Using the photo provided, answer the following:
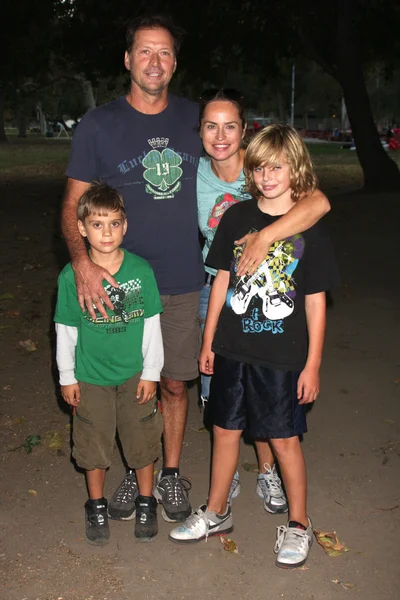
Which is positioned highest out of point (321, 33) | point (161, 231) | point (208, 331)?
point (321, 33)

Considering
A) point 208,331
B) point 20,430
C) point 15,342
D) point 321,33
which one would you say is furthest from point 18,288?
point 321,33

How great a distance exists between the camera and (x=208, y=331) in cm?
367

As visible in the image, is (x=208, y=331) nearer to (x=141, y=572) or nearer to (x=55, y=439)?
(x=141, y=572)

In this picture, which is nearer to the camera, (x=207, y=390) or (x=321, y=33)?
(x=207, y=390)

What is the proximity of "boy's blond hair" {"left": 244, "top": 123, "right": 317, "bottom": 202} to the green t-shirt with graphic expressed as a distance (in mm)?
745

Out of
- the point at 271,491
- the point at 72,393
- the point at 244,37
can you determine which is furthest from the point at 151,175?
the point at 244,37

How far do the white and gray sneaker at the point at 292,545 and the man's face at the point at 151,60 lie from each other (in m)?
2.24


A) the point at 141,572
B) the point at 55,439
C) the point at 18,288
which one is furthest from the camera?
the point at 18,288

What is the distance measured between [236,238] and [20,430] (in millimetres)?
2343

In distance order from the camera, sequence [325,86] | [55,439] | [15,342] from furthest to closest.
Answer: [325,86]
[15,342]
[55,439]

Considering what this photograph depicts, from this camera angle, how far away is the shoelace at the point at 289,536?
140 inches

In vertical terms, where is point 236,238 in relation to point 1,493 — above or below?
above

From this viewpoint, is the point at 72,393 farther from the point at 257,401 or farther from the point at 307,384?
the point at 307,384

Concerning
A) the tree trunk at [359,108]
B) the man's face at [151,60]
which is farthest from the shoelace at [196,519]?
the tree trunk at [359,108]
